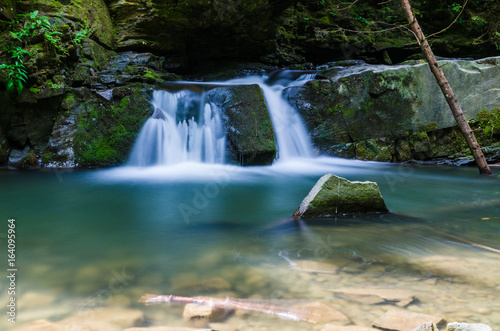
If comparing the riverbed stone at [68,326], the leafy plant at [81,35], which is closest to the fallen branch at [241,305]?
the riverbed stone at [68,326]

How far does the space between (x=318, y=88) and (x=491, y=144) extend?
4843 millimetres

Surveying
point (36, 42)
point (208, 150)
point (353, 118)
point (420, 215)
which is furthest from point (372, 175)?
point (36, 42)

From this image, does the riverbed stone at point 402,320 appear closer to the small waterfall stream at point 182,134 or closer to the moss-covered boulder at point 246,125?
the moss-covered boulder at point 246,125

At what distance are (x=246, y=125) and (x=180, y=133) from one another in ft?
5.19

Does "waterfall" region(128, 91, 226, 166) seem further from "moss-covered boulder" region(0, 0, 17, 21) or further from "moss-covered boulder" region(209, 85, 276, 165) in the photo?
"moss-covered boulder" region(0, 0, 17, 21)

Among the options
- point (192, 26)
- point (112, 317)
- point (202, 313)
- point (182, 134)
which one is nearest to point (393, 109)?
point (182, 134)

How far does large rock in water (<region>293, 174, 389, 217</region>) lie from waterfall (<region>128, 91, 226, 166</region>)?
4311mm

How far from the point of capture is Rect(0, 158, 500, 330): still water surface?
202 cm

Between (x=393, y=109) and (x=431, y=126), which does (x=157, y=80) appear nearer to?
(x=393, y=109)

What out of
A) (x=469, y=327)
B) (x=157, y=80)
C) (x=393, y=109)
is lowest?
(x=469, y=327)

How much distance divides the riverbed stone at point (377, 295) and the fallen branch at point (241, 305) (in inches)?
12.5

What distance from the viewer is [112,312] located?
1912 mm

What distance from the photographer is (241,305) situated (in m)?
1.95

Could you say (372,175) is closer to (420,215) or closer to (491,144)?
(420,215)
